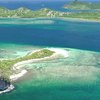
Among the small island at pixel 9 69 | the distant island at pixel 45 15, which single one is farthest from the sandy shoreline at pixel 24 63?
the distant island at pixel 45 15

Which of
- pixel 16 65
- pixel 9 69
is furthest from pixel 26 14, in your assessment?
pixel 9 69

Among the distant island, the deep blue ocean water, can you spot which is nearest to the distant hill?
the distant island

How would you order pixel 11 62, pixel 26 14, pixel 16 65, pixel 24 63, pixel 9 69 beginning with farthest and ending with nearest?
pixel 26 14 → pixel 24 63 → pixel 11 62 → pixel 16 65 → pixel 9 69

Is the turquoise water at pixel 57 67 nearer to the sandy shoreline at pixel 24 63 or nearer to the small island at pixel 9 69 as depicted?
the sandy shoreline at pixel 24 63

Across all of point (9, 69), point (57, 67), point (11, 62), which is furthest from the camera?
point (11, 62)

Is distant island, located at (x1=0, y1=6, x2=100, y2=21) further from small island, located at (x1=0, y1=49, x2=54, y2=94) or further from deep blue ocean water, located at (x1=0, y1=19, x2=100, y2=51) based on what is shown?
small island, located at (x1=0, y1=49, x2=54, y2=94)

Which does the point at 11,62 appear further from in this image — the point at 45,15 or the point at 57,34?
the point at 45,15

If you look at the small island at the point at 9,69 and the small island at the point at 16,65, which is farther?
the small island at the point at 16,65

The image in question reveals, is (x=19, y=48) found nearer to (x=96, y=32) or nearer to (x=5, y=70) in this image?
(x=5, y=70)

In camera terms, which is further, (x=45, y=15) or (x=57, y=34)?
(x=45, y=15)
